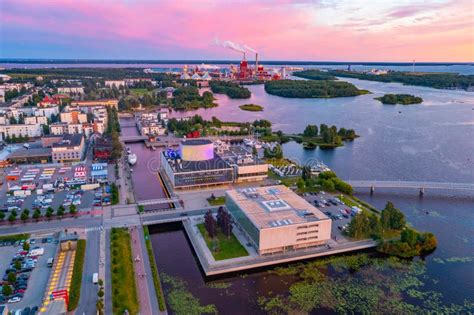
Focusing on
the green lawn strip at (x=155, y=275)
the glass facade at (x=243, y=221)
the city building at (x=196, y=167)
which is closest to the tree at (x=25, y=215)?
the green lawn strip at (x=155, y=275)

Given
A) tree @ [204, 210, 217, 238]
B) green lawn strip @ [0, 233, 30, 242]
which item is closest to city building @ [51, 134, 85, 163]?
green lawn strip @ [0, 233, 30, 242]

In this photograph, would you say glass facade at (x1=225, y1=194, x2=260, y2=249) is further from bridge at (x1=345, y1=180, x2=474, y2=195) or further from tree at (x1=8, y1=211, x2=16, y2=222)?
tree at (x1=8, y1=211, x2=16, y2=222)

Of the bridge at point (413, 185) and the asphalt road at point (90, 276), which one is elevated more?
the bridge at point (413, 185)

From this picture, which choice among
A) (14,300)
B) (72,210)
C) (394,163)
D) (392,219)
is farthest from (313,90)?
(14,300)

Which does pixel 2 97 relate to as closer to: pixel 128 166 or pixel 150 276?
pixel 128 166

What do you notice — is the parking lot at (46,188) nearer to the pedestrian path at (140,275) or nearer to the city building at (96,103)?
the pedestrian path at (140,275)

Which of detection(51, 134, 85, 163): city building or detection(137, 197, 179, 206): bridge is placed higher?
detection(51, 134, 85, 163): city building

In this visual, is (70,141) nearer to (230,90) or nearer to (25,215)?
(25,215)
